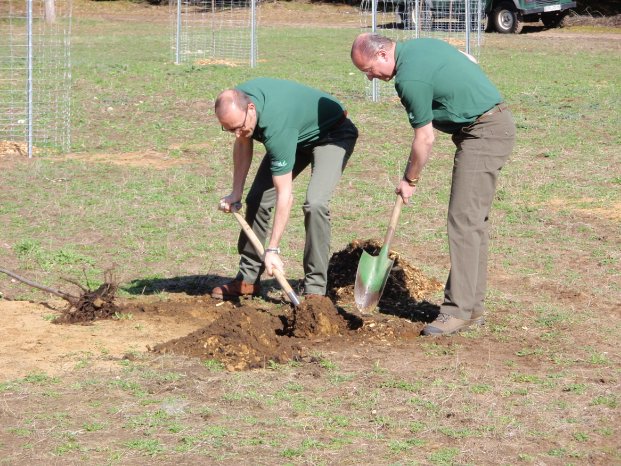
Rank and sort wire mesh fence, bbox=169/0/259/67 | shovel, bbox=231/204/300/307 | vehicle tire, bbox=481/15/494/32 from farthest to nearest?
vehicle tire, bbox=481/15/494/32 < wire mesh fence, bbox=169/0/259/67 < shovel, bbox=231/204/300/307

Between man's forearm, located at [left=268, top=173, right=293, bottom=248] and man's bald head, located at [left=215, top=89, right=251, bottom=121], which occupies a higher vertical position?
man's bald head, located at [left=215, top=89, right=251, bottom=121]

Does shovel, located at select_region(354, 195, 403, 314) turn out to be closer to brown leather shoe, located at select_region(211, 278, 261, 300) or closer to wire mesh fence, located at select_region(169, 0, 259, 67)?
brown leather shoe, located at select_region(211, 278, 261, 300)

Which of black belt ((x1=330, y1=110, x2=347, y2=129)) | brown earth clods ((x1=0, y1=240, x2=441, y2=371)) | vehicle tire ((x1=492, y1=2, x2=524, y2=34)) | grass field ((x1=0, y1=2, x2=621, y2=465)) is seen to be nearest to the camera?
grass field ((x1=0, y1=2, x2=621, y2=465))

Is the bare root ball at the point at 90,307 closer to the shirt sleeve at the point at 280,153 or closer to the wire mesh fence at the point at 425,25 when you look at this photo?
the shirt sleeve at the point at 280,153

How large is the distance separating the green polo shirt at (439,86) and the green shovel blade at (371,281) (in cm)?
96

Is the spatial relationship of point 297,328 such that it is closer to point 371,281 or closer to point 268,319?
point 268,319

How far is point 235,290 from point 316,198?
3.91 ft

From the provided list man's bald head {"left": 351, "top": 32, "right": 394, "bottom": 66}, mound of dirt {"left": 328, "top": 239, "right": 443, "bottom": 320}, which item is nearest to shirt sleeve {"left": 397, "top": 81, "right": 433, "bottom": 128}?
man's bald head {"left": 351, "top": 32, "right": 394, "bottom": 66}

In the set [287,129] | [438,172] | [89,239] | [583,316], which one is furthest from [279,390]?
[438,172]

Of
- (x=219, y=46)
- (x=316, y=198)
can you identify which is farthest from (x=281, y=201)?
(x=219, y=46)

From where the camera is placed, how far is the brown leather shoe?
24.8 feet

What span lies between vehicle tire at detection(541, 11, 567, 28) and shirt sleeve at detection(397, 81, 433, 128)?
24.9 metres

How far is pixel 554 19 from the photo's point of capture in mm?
30266

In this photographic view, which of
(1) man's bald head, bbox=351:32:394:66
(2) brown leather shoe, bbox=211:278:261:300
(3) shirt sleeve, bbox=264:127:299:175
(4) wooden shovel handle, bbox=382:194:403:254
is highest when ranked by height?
(1) man's bald head, bbox=351:32:394:66
